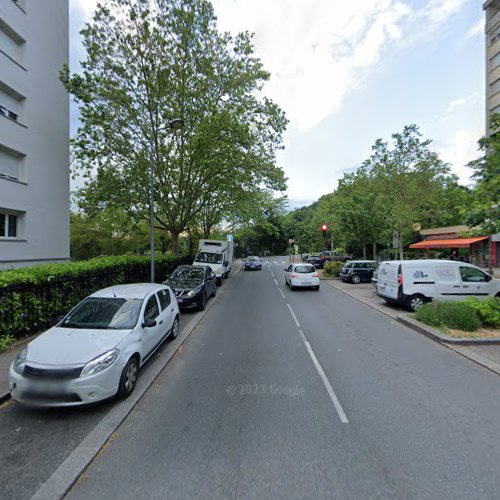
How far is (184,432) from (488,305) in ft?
27.0

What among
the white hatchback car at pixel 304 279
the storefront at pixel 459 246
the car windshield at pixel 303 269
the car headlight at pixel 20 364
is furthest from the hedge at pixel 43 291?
the storefront at pixel 459 246

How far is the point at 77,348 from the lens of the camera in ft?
13.1

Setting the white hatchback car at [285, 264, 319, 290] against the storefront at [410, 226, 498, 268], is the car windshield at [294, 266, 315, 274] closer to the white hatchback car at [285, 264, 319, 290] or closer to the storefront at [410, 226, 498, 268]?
the white hatchback car at [285, 264, 319, 290]

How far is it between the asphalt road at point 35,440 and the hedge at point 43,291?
1.95 m

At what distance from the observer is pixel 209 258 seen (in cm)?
1903

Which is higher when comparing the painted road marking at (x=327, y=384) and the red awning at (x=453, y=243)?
the red awning at (x=453, y=243)

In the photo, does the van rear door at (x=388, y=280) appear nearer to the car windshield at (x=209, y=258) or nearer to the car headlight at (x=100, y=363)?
the car headlight at (x=100, y=363)

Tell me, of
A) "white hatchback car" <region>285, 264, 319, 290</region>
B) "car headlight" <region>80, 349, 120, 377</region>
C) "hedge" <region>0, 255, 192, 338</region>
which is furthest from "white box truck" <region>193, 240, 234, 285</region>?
"car headlight" <region>80, 349, 120, 377</region>

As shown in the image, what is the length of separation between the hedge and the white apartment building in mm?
6198

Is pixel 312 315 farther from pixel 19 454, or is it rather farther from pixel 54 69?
pixel 54 69

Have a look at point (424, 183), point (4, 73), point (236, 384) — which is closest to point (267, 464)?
point (236, 384)

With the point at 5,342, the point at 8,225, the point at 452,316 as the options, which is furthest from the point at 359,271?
the point at 8,225

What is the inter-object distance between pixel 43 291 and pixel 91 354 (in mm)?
4384

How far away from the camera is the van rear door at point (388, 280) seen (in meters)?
10.1
